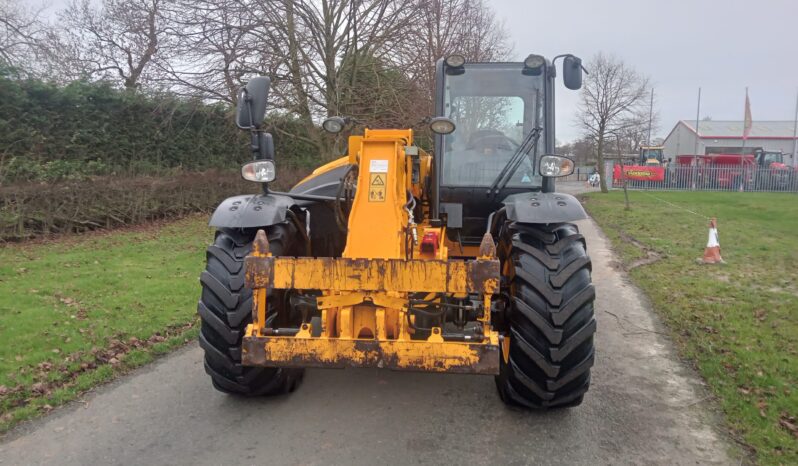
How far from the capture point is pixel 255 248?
139 inches

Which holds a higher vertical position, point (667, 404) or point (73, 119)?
point (73, 119)

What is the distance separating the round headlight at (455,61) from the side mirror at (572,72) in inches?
33.2

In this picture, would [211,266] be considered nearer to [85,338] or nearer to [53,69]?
[85,338]

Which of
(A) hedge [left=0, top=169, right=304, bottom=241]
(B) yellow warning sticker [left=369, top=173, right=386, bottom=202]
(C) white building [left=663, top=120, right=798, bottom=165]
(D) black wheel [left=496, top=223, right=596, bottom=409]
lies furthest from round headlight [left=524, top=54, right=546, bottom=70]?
(C) white building [left=663, top=120, right=798, bottom=165]

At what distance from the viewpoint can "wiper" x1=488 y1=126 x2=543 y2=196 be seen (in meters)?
4.90

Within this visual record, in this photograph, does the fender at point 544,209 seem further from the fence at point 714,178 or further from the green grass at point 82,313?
the fence at point 714,178

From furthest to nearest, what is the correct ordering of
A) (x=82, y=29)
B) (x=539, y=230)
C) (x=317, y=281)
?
(x=82, y=29), (x=539, y=230), (x=317, y=281)

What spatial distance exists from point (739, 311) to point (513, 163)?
381 cm

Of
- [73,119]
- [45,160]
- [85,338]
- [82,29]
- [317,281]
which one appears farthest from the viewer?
[82,29]

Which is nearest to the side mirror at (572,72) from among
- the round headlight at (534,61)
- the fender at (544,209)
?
the round headlight at (534,61)

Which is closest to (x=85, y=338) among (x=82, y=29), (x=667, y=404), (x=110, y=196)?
(x=667, y=404)

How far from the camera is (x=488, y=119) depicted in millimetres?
5133

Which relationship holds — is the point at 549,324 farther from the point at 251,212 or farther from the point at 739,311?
the point at 739,311

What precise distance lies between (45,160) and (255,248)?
12.4 m
